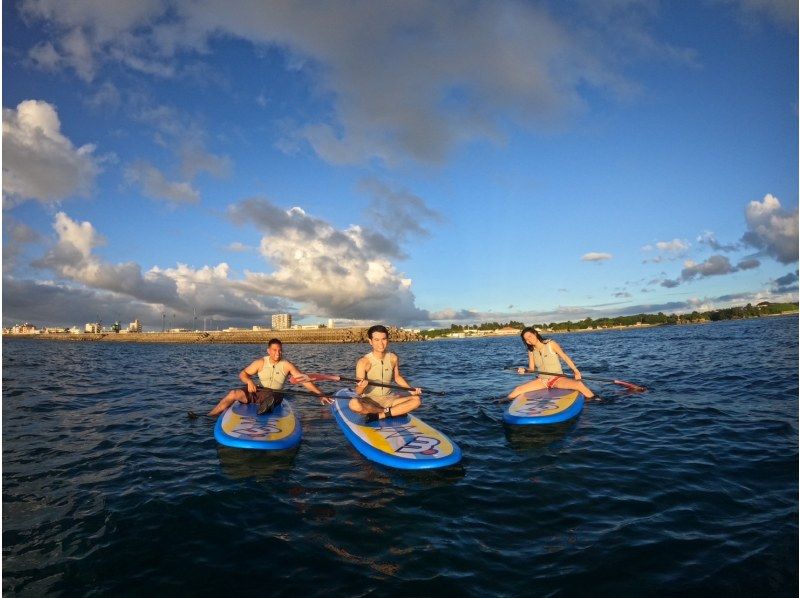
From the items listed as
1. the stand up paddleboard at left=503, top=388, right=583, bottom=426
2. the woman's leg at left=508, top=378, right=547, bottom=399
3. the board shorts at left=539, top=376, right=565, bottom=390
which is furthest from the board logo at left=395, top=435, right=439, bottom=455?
the board shorts at left=539, top=376, right=565, bottom=390

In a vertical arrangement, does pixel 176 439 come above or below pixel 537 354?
below

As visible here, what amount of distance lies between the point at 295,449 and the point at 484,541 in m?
5.01

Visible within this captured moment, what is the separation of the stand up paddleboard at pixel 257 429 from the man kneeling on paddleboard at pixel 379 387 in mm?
1725

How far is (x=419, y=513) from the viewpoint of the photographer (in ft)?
18.4

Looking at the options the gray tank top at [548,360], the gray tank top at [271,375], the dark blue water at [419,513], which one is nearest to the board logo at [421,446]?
the dark blue water at [419,513]

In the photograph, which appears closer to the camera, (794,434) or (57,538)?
(57,538)

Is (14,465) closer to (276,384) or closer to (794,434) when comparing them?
(276,384)

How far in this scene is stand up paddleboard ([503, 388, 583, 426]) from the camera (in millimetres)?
9898

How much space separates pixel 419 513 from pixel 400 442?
2211 millimetres

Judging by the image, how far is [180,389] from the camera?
750 inches

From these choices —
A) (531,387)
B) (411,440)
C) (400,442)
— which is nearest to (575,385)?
(531,387)

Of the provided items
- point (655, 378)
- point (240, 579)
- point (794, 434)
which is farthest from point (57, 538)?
point (655, 378)

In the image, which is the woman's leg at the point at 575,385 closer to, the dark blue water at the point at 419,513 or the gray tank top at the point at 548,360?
the gray tank top at the point at 548,360

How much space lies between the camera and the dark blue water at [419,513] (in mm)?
4195
